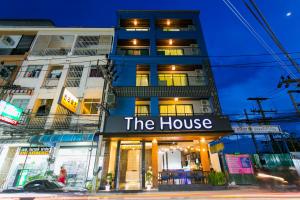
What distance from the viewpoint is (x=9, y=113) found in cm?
1192

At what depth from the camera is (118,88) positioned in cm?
1436

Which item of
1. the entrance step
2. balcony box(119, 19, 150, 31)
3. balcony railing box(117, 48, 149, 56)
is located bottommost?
the entrance step

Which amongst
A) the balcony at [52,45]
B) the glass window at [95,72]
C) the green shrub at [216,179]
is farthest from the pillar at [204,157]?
the balcony at [52,45]

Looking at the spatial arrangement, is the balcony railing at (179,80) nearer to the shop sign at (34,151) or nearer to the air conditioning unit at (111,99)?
the air conditioning unit at (111,99)

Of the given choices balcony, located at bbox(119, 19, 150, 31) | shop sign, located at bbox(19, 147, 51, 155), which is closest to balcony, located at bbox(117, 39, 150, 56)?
balcony, located at bbox(119, 19, 150, 31)

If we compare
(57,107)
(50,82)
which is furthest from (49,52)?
(57,107)

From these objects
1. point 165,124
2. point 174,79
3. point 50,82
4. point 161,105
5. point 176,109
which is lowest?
point 165,124

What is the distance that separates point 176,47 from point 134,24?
646cm

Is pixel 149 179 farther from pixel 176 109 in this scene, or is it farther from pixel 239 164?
pixel 239 164

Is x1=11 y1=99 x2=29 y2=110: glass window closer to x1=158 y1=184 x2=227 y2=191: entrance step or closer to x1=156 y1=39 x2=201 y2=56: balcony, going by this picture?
x1=156 y1=39 x2=201 y2=56: balcony

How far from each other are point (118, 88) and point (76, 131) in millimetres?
5228

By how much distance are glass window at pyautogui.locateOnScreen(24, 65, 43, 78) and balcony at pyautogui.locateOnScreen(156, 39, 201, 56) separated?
535 inches

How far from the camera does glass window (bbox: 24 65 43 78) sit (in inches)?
653

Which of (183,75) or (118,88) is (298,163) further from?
(118,88)
